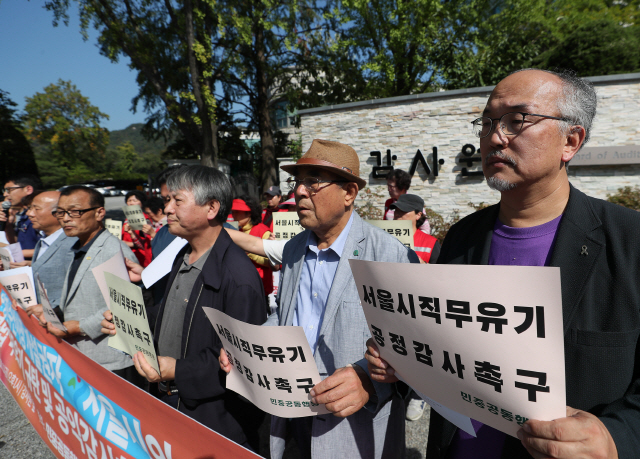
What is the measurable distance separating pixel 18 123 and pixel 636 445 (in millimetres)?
29649

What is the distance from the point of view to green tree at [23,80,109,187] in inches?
1618

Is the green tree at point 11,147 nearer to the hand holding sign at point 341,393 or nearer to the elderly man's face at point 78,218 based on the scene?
the elderly man's face at point 78,218

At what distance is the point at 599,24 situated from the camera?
439 inches

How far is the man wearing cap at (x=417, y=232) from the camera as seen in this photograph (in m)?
3.61

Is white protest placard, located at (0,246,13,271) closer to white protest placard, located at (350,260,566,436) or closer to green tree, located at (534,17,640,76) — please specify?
white protest placard, located at (350,260,566,436)

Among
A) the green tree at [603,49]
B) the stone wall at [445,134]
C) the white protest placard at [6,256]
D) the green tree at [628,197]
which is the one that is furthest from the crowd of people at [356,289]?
the green tree at [603,49]

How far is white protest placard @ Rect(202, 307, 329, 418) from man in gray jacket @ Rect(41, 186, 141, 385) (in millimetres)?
1440

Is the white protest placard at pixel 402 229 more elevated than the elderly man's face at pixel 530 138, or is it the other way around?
the elderly man's face at pixel 530 138

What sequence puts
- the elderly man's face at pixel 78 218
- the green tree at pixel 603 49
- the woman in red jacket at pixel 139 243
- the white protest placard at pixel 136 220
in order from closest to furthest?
the elderly man's face at pixel 78 218 → the woman in red jacket at pixel 139 243 → the white protest placard at pixel 136 220 → the green tree at pixel 603 49

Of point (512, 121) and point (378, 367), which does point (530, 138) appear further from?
point (378, 367)

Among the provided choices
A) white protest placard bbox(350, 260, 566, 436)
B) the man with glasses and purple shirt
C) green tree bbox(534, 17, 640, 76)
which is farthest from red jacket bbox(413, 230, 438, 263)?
green tree bbox(534, 17, 640, 76)

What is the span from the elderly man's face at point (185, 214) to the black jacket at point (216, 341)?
22cm

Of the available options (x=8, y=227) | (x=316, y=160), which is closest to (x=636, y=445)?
(x=316, y=160)

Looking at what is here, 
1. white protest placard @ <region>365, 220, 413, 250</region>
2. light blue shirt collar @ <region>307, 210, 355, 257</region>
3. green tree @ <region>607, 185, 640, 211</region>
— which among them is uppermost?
light blue shirt collar @ <region>307, 210, 355, 257</region>
